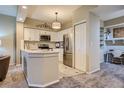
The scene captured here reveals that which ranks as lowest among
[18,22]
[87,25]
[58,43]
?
[58,43]

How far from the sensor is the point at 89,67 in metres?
4.23

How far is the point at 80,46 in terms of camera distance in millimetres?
4691

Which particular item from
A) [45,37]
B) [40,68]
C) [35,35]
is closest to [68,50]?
[45,37]

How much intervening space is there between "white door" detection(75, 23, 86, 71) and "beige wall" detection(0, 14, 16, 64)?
11.6 feet

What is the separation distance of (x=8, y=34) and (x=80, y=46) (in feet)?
12.9

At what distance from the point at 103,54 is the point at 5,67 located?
221 inches

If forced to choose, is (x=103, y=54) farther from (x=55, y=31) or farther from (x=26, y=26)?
(x=26, y=26)

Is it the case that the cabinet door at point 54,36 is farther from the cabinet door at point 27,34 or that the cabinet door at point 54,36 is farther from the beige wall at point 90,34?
the beige wall at point 90,34

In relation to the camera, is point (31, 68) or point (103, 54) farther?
point (103, 54)

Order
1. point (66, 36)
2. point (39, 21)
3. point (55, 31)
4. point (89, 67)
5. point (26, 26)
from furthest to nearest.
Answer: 1. point (55, 31)
2. point (39, 21)
3. point (26, 26)
4. point (66, 36)
5. point (89, 67)

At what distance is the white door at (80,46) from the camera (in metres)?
4.46

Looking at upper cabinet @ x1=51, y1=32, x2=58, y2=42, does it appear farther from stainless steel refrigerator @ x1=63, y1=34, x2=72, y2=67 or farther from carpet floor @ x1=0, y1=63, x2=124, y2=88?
carpet floor @ x1=0, y1=63, x2=124, y2=88

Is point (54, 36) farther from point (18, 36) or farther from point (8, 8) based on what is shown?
point (8, 8)

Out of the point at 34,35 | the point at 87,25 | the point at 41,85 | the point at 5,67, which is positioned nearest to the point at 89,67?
the point at 87,25
